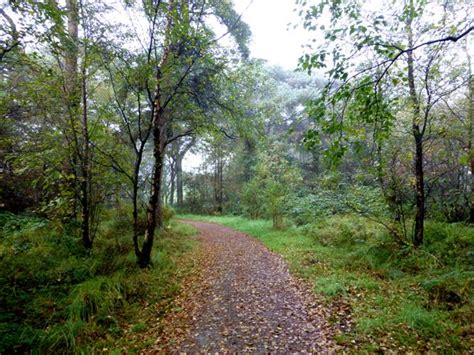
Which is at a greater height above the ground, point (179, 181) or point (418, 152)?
point (179, 181)

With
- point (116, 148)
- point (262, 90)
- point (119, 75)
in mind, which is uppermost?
point (262, 90)

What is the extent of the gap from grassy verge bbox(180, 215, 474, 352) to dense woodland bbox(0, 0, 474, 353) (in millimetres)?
36

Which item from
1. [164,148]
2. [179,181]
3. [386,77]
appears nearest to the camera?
[386,77]

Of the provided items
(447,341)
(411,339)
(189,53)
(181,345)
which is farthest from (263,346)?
(189,53)

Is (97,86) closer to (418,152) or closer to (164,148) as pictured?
(164,148)

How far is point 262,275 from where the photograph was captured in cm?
677

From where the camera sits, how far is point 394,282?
5.76 metres

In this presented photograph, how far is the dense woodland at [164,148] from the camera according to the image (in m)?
3.71

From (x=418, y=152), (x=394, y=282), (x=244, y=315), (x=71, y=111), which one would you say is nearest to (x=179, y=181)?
(x=71, y=111)

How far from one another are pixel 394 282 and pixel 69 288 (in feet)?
23.5

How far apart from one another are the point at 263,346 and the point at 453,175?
10.0m

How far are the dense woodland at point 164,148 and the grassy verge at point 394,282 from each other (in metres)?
0.04

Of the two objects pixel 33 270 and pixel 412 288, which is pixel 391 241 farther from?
pixel 33 270

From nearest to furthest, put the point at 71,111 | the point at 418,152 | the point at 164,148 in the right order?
the point at 71,111 < the point at 418,152 < the point at 164,148
